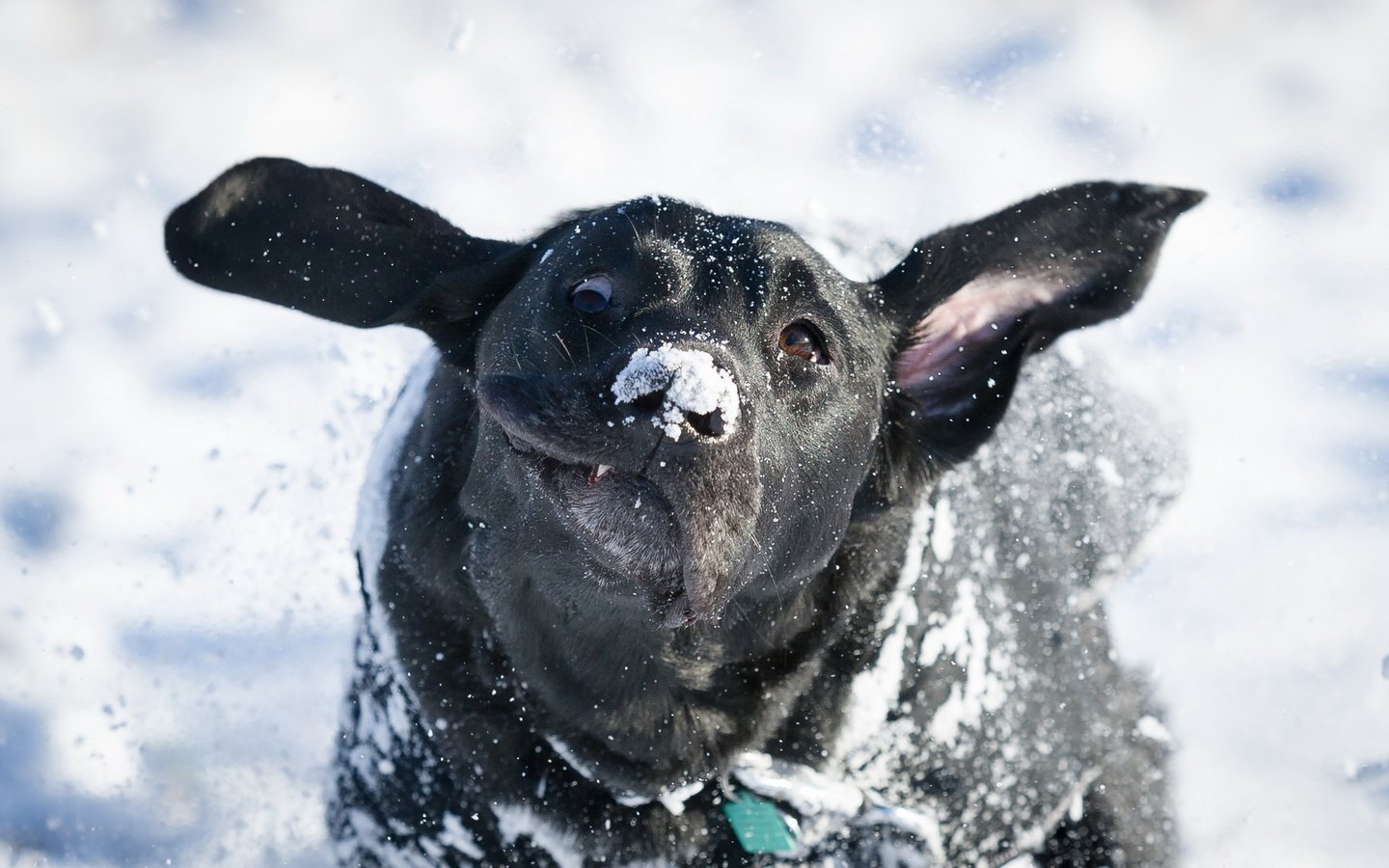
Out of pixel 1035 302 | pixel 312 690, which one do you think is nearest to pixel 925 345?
pixel 1035 302

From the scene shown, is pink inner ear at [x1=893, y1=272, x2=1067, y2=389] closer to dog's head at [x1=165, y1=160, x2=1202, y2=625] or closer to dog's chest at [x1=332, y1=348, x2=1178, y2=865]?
dog's head at [x1=165, y1=160, x2=1202, y2=625]

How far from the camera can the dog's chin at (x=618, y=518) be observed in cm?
255

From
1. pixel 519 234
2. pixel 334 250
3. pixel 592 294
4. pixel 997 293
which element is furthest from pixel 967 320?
pixel 519 234

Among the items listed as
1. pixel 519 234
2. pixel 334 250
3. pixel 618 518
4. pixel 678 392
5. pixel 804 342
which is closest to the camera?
pixel 678 392

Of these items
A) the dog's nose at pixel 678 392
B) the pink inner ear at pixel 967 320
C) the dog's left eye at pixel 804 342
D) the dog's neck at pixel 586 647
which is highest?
the pink inner ear at pixel 967 320

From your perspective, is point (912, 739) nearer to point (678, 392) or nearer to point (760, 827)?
point (760, 827)

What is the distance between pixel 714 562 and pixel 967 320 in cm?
113

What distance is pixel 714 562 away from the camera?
2.65m

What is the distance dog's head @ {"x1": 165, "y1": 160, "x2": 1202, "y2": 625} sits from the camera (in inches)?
99.8

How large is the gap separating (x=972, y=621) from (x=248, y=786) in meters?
2.38

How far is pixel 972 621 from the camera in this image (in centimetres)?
374

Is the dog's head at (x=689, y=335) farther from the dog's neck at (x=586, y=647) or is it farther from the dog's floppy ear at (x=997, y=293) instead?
the dog's neck at (x=586, y=647)

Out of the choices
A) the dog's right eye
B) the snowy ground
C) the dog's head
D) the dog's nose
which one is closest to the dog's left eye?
the dog's head

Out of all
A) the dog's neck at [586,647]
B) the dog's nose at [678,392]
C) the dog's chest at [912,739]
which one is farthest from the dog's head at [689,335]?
the dog's chest at [912,739]
